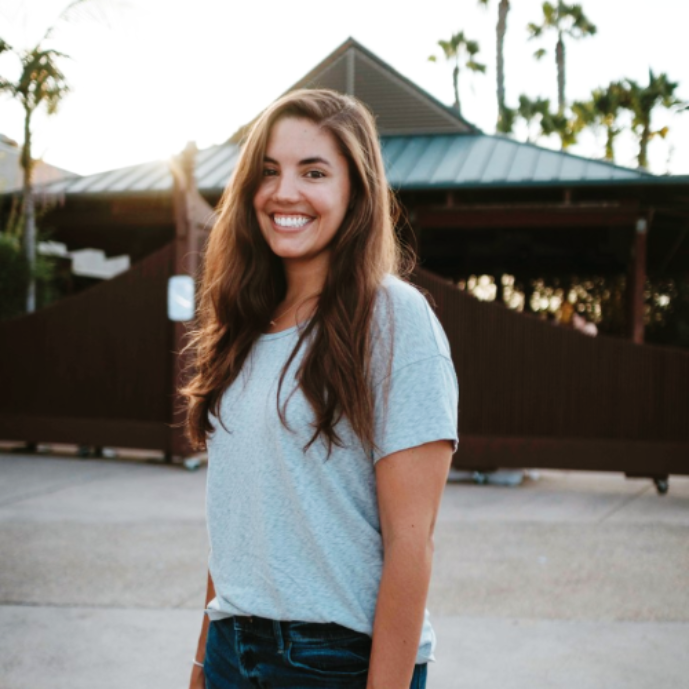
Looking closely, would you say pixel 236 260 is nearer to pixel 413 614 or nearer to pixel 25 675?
pixel 413 614

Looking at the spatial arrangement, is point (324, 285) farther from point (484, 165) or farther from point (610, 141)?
point (610, 141)

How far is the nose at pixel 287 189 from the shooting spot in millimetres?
1594

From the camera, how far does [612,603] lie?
4.43 meters

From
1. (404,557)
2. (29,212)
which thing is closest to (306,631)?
(404,557)

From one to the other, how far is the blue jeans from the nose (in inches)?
30.5

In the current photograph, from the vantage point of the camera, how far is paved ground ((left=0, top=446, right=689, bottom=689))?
3.54 metres

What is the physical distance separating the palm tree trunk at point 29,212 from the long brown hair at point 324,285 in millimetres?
11638

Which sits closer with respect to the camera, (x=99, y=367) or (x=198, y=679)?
(x=198, y=679)

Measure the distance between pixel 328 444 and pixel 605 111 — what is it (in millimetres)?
32553

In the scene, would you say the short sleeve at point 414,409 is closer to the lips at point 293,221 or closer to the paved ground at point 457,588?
the lips at point 293,221

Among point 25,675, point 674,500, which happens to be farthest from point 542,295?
point 25,675

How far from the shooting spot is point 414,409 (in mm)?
1338

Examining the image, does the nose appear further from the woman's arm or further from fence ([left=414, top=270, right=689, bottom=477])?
fence ([left=414, top=270, right=689, bottom=477])

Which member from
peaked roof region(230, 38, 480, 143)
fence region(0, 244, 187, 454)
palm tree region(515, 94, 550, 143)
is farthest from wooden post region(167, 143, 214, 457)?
palm tree region(515, 94, 550, 143)
